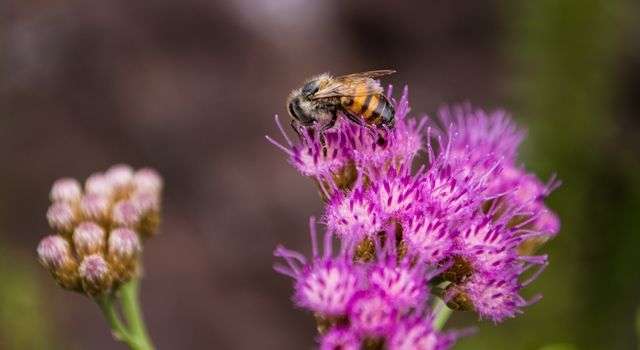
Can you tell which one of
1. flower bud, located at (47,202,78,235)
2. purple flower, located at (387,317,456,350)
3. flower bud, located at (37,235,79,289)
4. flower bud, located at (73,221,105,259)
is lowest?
purple flower, located at (387,317,456,350)

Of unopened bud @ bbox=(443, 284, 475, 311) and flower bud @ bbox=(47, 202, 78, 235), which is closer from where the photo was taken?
unopened bud @ bbox=(443, 284, 475, 311)

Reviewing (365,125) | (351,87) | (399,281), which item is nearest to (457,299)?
(399,281)

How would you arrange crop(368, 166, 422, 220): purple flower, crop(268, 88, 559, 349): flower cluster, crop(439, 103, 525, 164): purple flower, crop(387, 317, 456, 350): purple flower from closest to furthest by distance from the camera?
crop(387, 317, 456, 350): purple flower → crop(268, 88, 559, 349): flower cluster → crop(368, 166, 422, 220): purple flower → crop(439, 103, 525, 164): purple flower

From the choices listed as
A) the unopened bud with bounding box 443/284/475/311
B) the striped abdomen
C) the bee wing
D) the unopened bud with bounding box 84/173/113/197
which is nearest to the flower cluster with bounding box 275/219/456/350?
the unopened bud with bounding box 443/284/475/311

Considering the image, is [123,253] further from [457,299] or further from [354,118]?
[457,299]

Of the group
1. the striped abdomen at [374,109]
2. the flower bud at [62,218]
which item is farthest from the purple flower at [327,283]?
the flower bud at [62,218]

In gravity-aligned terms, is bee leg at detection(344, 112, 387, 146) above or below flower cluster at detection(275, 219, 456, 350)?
above

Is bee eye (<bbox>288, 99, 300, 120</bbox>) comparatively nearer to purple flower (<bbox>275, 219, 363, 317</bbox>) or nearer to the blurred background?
purple flower (<bbox>275, 219, 363, 317</bbox>)

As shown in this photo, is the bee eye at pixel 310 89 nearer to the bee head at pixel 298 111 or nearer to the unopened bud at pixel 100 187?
the bee head at pixel 298 111
